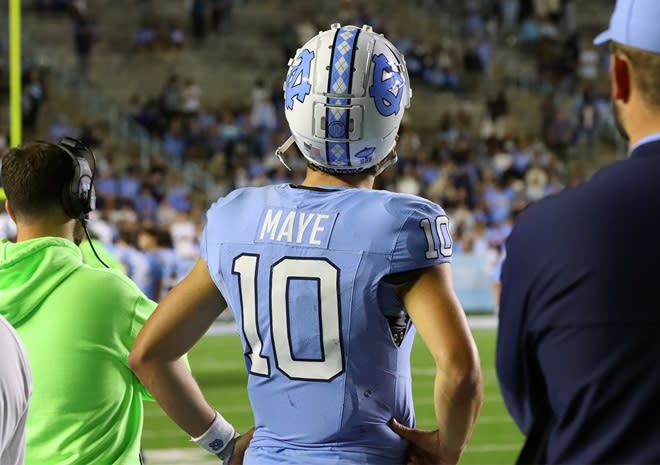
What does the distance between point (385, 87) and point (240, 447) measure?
0.86 metres

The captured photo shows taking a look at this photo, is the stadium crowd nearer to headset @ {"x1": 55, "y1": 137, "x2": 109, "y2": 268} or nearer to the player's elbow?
headset @ {"x1": 55, "y1": 137, "x2": 109, "y2": 268}

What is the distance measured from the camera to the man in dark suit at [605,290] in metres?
1.98

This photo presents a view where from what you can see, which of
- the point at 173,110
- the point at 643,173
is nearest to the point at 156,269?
the point at 173,110

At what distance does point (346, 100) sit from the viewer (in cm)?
277

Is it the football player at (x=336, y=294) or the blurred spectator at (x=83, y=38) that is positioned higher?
the football player at (x=336, y=294)

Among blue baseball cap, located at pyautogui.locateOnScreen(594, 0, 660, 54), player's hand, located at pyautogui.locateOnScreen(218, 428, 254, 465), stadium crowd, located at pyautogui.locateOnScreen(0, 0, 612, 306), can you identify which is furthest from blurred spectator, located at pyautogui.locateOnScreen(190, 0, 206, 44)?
blue baseball cap, located at pyautogui.locateOnScreen(594, 0, 660, 54)

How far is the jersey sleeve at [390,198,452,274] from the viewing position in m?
2.54

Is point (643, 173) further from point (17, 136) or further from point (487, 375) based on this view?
point (487, 375)

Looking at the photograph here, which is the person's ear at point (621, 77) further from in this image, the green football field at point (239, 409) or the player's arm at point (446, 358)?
the green football field at point (239, 409)

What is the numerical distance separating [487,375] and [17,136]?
18.6 ft

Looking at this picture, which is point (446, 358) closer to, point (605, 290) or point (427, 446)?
point (427, 446)

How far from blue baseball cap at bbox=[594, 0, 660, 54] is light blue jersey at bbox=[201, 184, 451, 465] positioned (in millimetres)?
647

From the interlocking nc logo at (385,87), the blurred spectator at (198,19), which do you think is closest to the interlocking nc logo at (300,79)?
the interlocking nc logo at (385,87)

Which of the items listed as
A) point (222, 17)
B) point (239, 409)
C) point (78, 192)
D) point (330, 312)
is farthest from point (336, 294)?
point (222, 17)
